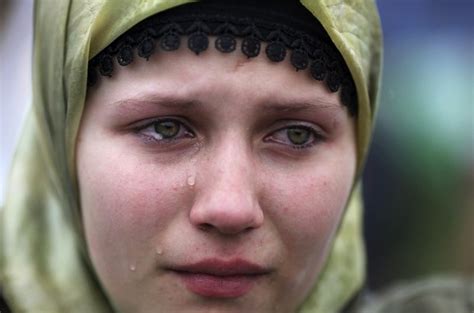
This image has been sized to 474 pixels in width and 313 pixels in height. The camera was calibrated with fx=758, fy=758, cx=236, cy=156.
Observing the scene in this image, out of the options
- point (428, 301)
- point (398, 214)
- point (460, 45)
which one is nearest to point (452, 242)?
point (398, 214)

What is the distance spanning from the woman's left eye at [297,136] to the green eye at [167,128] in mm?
163

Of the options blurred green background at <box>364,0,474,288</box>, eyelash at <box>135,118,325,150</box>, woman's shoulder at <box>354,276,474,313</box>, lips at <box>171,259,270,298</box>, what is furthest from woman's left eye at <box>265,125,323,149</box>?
blurred green background at <box>364,0,474,288</box>

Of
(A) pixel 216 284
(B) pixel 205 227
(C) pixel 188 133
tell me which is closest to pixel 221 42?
(C) pixel 188 133

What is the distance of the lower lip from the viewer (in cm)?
131

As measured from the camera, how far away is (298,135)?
1395mm

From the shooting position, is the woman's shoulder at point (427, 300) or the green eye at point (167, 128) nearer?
the green eye at point (167, 128)

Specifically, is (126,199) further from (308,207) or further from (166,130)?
(308,207)

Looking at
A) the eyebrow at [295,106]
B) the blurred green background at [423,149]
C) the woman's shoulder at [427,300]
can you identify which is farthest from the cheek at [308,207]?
the blurred green background at [423,149]

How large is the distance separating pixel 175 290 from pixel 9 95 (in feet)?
7.16

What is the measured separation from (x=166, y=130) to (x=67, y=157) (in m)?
0.23

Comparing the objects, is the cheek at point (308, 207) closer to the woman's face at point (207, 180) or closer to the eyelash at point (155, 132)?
the woman's face at point (207, 180)

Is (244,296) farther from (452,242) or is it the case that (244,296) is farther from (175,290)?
(452,242)

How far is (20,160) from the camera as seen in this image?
174 cm

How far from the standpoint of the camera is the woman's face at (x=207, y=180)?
1281 mm
